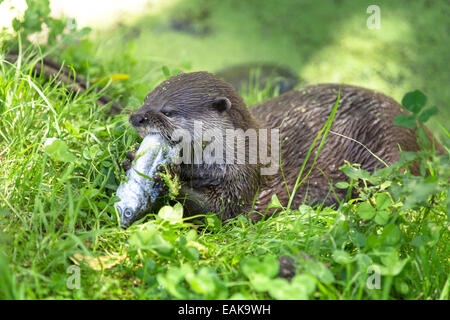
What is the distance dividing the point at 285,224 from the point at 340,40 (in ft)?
11.0

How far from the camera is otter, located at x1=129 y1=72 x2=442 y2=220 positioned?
2.24 m

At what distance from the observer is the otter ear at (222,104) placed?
2254 mm

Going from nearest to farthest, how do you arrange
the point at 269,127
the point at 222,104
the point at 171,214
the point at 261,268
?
the point at 261,268
the point at 171,214
the point at 222,104
the point at 269,127

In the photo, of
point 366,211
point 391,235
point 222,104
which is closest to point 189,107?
point 222,104

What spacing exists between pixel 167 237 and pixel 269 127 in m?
1.13

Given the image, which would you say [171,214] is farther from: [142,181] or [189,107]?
[189,107]

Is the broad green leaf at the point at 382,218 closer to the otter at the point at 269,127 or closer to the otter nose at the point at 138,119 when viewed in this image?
the otter at the point at 269,127

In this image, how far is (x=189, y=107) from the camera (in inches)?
87.7

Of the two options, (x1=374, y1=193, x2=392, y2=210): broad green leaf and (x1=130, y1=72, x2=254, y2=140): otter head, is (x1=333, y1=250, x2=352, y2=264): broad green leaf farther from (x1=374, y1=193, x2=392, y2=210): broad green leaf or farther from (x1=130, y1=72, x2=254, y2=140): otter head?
(x1=130, y1=72, x2=254, y2=140): otter head

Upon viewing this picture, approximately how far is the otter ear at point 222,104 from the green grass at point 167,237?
0.44 meters

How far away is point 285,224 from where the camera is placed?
7.09 feet

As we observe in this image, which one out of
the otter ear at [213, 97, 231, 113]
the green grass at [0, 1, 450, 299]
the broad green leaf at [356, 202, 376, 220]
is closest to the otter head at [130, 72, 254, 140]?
the otter ear at [213, 97, 231, 113]

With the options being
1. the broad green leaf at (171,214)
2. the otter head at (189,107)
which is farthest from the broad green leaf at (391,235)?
the otter head at (189,107)
